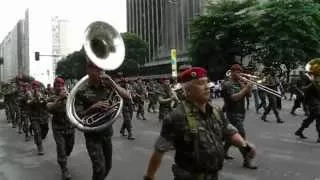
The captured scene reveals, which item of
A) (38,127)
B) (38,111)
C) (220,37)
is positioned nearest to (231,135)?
(38,111)

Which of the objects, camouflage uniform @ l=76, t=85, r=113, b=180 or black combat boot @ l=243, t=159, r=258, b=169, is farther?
black combat boot @ l=243, t=159, r=258, b=169

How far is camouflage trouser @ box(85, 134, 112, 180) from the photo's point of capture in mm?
6828

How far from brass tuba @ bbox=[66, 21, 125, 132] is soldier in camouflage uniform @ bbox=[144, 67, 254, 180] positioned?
97.9 inches

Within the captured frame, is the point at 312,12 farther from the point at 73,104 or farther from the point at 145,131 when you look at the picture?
the point at 73,104

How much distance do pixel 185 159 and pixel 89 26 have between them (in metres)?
3.17

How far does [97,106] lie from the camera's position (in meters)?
6.97

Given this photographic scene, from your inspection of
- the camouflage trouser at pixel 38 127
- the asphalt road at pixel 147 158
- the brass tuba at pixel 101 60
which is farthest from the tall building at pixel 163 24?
the brass tuba at pixel 101 60

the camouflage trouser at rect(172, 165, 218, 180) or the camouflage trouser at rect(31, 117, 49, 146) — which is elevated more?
the camouflage trouser at rect(172, 165, 218, 180)

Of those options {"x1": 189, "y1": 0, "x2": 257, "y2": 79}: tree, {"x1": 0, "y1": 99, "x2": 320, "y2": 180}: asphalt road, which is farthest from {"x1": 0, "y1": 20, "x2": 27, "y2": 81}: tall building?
{"x1": 0, "y1": 99, "x2": 320, "y2": 180}: asphalt road

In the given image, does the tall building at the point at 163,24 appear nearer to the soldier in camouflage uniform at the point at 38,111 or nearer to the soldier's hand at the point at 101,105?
the soldier in camouflage uniform at the point at 38,111

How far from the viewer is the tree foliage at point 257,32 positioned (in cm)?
4081

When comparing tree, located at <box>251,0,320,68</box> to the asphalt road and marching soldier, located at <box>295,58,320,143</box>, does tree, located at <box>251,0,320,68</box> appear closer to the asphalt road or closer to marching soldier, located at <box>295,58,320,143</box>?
the asphalt road

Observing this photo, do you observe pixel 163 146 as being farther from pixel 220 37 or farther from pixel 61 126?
pixel 220 37

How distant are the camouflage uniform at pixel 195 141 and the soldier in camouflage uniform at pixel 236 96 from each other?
4.77 meters
